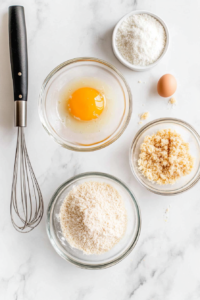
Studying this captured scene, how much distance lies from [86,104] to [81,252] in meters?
0.76

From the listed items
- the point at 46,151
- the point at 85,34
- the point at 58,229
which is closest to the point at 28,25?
the point at 85,34

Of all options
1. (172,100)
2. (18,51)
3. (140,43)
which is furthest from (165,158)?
(18,51)

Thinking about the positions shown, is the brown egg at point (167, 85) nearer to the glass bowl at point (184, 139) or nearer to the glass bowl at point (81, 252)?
the glass bowl at point (184, 139)

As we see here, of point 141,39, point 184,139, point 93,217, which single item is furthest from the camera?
point 184,139

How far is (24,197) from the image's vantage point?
1.53 meters

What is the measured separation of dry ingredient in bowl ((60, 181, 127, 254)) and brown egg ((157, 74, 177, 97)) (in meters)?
0.58

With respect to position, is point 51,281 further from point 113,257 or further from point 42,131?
point 42,131

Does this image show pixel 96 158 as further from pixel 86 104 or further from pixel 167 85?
pixel 167 85

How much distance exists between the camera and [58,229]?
144 centimetres

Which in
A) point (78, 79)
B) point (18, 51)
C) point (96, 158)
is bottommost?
point (96, 158)

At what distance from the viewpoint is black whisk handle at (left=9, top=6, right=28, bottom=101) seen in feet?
4.47

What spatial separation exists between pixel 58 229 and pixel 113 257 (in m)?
0.33

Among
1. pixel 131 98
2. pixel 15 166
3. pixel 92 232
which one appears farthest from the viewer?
pixel 15 166

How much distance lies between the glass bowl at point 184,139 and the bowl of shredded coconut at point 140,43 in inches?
12.5
